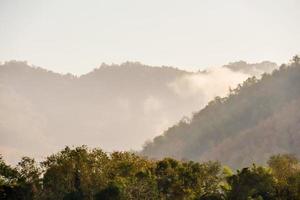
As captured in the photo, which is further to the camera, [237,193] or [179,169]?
[179,169]

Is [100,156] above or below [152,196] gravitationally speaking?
above

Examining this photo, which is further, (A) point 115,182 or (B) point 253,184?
(B) point 253,184

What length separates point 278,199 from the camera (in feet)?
274

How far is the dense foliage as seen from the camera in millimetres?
83375

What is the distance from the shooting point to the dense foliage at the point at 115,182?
83.4 metres

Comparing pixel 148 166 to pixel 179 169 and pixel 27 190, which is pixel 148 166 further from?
pixel 27 190

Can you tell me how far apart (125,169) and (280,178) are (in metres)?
21.0

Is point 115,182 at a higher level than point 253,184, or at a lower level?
higher

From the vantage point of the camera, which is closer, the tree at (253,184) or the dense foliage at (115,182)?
the dense foliage at (115,182)

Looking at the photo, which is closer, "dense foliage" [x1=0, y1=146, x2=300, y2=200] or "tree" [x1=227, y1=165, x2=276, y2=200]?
"dense foliage" [x1=0, y1=146, x2=300, y2=200]

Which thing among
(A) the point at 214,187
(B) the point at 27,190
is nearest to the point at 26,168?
(B) the point at 27,190

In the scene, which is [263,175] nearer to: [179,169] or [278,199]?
[278,199]

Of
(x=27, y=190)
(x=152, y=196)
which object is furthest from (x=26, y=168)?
(x=152, y=196)

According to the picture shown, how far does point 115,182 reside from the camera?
83.4 meters
